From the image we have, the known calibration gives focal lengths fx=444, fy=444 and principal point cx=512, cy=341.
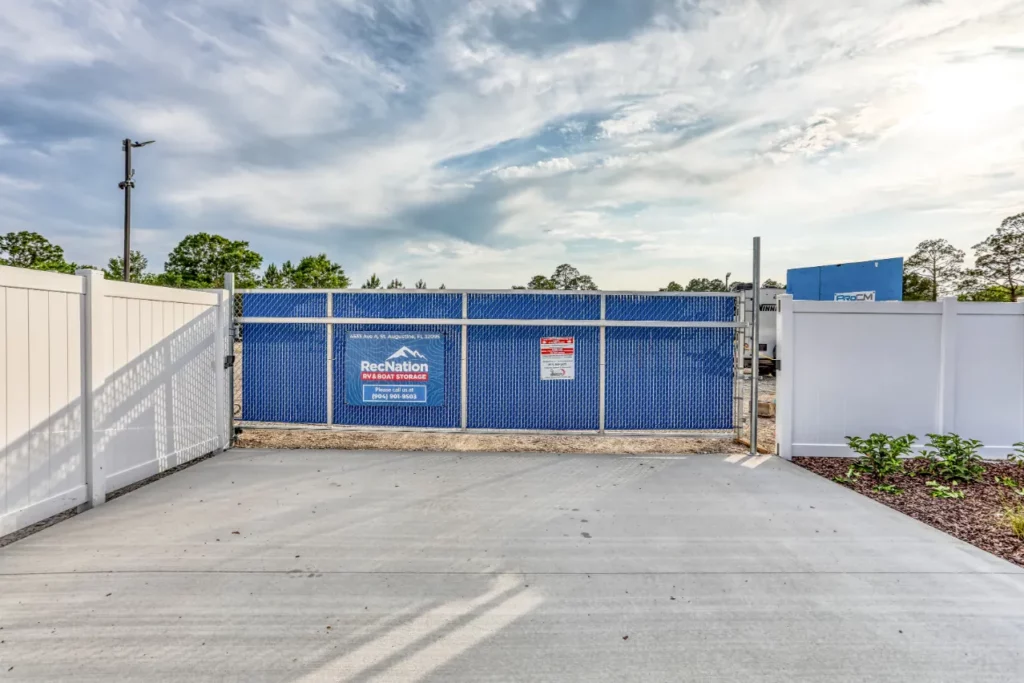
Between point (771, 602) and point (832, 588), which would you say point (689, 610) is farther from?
point (832, 588)

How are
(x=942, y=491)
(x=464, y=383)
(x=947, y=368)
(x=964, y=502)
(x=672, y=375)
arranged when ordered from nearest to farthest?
1. (x=964, y=502)
2. (x=942, y=491)
3. (x=947, y=368)
4. (x=672, y=375)
5. (x=464, y=383)

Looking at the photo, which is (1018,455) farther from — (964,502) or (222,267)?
(222,267)

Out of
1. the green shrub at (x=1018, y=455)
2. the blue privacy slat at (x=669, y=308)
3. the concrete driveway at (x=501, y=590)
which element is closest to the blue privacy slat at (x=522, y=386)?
the blue privacy slat at (x=669, y=308)

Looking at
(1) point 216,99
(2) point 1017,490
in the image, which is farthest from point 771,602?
(1) point 216,99

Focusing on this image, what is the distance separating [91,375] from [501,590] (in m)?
3.82

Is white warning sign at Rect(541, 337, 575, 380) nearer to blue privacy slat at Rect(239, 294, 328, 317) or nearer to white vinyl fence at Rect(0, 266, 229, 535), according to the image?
blue privacy slat at Rect(239, 294, 328, 317)

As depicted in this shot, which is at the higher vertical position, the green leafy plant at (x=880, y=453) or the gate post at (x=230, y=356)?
the gate post at (x=230, y=356)

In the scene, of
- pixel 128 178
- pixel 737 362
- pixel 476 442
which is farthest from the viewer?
pixel 128 178

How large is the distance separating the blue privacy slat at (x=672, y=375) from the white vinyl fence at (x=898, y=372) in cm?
69

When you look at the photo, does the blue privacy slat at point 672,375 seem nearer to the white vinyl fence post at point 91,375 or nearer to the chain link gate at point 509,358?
the chain link gate at point 509,358

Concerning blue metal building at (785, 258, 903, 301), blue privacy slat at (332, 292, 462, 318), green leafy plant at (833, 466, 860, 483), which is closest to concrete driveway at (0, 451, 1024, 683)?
green leafy plant at (833, 466, 860, 483)

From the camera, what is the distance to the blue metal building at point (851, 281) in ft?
33.1

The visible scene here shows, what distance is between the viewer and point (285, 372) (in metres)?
5.95

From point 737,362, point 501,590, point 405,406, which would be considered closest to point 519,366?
point 405,406
